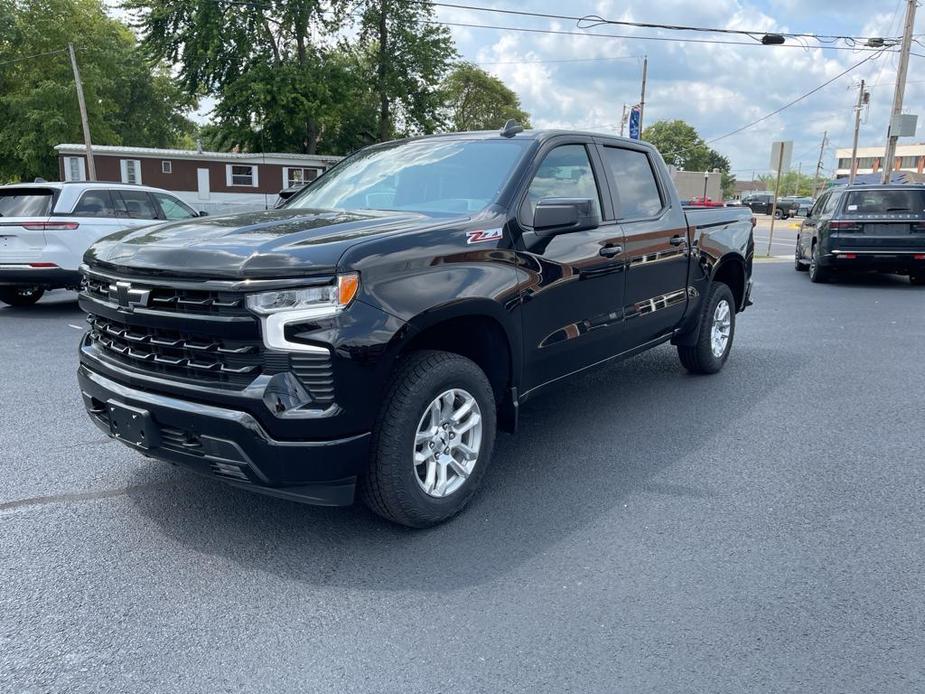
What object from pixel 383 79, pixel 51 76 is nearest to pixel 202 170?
pixel 383 79

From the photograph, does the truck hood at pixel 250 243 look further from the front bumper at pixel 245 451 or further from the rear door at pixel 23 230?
the rear door at pixel 23 230

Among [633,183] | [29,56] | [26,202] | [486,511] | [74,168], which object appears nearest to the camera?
[486,511]

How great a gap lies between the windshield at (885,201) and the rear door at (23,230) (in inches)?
489

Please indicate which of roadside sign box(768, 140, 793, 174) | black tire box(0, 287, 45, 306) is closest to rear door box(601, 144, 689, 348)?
black tire box(0, 287, 45, 306)

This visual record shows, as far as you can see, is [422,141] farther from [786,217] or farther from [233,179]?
[786,217]

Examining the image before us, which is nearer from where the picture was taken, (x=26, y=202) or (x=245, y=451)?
(x=245, y=451)

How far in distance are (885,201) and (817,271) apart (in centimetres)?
163

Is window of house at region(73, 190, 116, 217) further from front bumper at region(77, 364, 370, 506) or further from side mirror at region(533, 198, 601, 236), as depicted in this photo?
side mirror at region(533, 198, 601, 236)

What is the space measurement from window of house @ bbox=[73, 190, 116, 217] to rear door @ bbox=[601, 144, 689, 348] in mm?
7348

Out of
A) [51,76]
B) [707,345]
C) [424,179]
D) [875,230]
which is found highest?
[51,76]

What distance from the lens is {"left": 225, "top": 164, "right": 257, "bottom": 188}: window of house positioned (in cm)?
3478

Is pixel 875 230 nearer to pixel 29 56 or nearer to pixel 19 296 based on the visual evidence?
pixel 19 296

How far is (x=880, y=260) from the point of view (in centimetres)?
1263

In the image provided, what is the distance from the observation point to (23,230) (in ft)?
29.5
